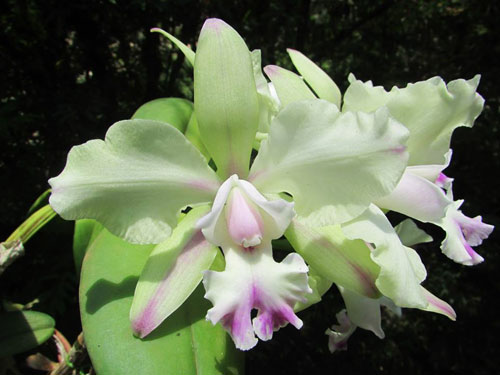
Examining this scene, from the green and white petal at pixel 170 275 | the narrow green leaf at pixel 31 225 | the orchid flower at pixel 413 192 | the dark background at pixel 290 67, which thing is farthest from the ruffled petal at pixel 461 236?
the dark background at pixel 290 67

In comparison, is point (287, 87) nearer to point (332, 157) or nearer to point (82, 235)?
point (332, 157)

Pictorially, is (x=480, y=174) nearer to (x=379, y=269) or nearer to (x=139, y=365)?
(x=379, y=269)

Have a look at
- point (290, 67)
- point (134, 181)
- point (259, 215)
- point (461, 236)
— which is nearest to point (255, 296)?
point (259, 215)

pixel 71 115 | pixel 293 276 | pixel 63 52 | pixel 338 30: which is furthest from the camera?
pixel 338 30

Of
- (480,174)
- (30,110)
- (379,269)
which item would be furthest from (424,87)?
(30,110)

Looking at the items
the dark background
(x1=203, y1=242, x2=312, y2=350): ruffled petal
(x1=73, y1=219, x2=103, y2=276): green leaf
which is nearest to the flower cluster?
(x1=203, y1=242, x2=312, y2=350): ruffled petal

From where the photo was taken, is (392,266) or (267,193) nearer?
(392,266)
